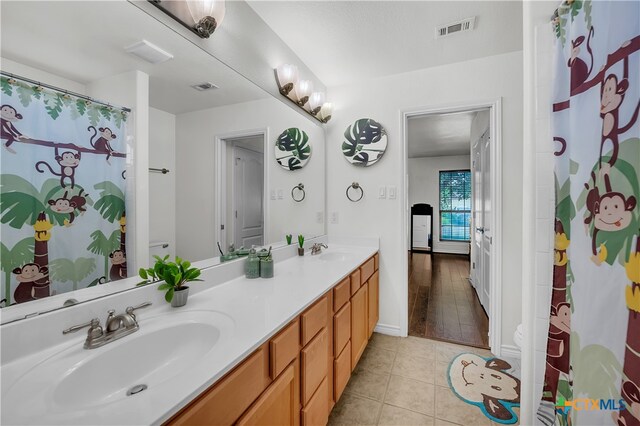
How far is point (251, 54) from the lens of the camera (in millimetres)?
1748

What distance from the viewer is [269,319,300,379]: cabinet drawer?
91cm

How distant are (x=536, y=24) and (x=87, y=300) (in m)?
2.07

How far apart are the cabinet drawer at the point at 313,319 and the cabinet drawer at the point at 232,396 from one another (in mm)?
258

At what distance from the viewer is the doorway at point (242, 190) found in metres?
1.55

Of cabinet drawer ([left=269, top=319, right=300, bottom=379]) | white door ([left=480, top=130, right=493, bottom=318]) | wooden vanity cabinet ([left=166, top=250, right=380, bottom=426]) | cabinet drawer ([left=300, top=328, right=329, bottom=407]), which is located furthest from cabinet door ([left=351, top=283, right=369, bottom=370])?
white door ([left=480, top=130, right=493, bottom=318])

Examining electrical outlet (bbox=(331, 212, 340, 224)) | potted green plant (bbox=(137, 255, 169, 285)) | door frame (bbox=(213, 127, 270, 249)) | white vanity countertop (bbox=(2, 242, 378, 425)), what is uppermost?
door frame (bbox=(213, 127, 270, 249))

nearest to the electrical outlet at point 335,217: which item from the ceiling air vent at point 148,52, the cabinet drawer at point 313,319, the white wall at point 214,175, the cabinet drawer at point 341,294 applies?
the white wall at point 214,175

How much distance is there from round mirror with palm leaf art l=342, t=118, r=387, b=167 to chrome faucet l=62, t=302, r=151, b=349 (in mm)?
2187

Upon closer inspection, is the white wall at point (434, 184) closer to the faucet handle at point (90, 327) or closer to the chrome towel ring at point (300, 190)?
the chrome towel ring at point (300, 190)

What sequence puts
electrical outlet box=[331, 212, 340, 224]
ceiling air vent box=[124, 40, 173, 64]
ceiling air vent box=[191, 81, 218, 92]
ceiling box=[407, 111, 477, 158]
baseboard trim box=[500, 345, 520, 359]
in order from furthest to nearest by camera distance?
ceiling box=[407, 111, 477, 158] → electrical outlet box=[331, 212, 340, 224] → baseboard trim box=[500, 345, 520, 359] → ceiling air vent box=[191, 81, 218, 92] → ceiling air vent box=[124, 40, 173, 64]

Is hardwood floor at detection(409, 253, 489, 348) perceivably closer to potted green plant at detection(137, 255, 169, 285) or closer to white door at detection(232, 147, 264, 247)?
white door at detection(232, 147, 264, 247)

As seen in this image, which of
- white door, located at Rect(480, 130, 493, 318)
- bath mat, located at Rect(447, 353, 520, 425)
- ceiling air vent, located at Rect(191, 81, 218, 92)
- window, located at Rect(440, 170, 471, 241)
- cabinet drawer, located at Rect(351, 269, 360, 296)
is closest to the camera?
ceiling air vent, located at Rect(191, 81, 218, 92)

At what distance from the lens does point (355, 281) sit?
1.84m

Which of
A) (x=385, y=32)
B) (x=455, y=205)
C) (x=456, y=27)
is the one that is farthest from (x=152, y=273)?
(x=455, y=205)
